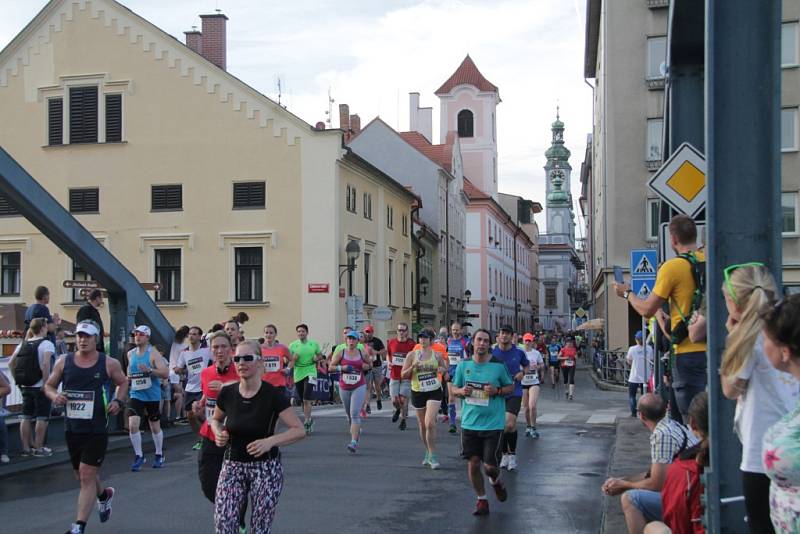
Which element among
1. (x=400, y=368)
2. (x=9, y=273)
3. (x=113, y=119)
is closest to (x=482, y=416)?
(x=400, y=368)

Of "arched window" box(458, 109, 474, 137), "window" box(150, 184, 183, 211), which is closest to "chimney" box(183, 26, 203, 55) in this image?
"window" box(150, 184, 183, 211)

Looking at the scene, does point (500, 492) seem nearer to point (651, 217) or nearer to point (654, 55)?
point (651, 217)

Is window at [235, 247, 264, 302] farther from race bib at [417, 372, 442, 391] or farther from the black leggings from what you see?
the black leggings

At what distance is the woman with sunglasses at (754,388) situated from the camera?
4.62 metres

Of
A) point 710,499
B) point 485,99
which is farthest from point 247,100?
point 485,99

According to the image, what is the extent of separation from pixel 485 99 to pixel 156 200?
4659 cm

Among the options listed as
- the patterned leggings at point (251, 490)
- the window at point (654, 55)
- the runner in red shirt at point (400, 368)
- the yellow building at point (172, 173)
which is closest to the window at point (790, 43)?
the window at point (654, 55)

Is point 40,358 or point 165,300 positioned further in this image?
point 165,300

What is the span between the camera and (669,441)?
646 centimetres

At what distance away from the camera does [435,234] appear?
180 ft

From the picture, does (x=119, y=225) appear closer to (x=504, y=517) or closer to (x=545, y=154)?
(x=504, y=517)

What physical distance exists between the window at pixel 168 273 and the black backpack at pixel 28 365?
20.8m

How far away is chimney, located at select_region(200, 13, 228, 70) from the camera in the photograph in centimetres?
3953

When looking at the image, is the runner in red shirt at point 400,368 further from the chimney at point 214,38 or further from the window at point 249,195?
the chimney at point 214,38
